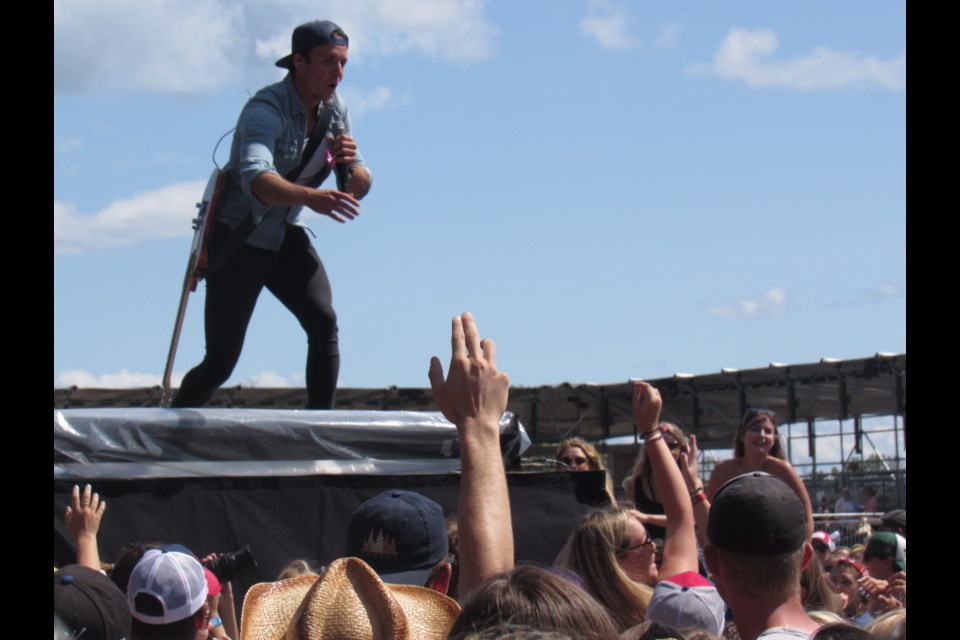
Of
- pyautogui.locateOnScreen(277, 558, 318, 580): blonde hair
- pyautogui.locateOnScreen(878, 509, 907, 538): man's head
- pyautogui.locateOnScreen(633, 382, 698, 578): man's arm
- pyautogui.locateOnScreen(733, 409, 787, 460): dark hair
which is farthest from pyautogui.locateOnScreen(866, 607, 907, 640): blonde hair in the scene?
pyautogui.locateOnScreen(878, 509, 907, 538): man's head

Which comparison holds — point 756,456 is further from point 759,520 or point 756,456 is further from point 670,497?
point 759,520

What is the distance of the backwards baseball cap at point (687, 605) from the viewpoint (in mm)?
2754

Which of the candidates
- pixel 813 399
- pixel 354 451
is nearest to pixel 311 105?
pixel 354 451

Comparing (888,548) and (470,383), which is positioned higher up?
(470,383)

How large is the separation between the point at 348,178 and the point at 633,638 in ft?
11.8

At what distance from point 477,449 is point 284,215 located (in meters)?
3.15

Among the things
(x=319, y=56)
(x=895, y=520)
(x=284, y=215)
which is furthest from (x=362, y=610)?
(x=895, y=520)

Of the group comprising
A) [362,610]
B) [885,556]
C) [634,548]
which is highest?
[362,610]

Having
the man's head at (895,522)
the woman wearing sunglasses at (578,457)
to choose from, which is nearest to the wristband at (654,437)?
the woman wearing sunglasses at (578,457)

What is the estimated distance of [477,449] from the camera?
7.55 ft

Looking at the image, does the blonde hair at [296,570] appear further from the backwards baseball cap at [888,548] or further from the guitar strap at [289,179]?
the backwards baseball cap at [888,548]

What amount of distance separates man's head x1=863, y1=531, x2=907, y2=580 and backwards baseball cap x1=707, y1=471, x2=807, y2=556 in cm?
284

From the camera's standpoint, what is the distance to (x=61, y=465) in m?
4.57

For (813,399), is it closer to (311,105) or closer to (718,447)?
(718,447)
